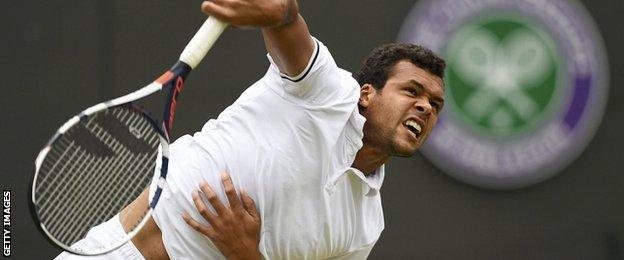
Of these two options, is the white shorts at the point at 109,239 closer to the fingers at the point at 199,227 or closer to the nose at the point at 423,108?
the fingers at the point at 199,227

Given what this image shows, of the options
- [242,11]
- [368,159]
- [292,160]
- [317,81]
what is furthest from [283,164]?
[242,11]

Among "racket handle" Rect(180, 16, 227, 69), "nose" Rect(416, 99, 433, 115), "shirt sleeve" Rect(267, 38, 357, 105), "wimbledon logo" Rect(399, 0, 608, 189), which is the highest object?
"racket handle" Rect(180, 16, 227, 69)

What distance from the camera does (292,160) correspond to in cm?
382

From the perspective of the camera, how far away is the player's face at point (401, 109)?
4.04 m

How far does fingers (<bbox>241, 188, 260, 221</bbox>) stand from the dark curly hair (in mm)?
598

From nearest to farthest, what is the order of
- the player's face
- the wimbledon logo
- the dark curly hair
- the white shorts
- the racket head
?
the racket head → the white shorts → the player's face → the dark curly hair → the wimbledon logo

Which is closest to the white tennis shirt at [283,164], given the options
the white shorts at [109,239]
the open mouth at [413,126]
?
the white shorts at [109,239]

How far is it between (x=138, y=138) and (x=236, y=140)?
317mm

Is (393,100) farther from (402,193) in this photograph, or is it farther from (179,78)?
(402,193)

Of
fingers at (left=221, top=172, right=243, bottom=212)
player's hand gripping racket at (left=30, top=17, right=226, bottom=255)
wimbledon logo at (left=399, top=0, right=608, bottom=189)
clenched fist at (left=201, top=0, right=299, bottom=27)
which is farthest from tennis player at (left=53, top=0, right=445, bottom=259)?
wimbledon logo at (left=399, top=0, right=608, bottom=189)

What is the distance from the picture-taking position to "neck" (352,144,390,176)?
4090 mm

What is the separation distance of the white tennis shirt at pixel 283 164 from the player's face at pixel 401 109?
0.45 ft

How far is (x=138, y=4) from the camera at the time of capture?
513cm

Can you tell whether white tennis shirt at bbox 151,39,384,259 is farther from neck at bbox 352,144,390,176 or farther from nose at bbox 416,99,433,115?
nose at bbox 416,99,433,115
